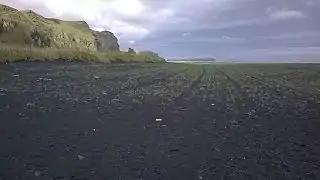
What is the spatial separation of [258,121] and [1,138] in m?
7.09

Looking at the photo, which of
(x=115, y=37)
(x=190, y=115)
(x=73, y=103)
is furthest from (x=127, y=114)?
(x=115, y=37)

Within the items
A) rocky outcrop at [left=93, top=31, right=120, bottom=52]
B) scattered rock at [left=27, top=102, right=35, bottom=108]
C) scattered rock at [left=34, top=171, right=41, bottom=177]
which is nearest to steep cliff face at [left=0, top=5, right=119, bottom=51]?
rocky outcrop at [left=93, top=31, right=120, bottom=52]

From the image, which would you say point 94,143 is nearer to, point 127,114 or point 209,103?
point 127,114

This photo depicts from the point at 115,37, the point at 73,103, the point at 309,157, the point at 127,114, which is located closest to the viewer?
the point at 309,157

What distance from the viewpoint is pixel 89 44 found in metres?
130

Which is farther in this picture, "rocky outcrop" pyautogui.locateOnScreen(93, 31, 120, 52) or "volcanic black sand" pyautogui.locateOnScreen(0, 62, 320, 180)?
"rocky outcrop" pyautogui.locateOnScreen(93, 31, 120, 52)

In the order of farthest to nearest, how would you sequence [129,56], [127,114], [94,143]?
[129,56]
[127,114]
[94,143]

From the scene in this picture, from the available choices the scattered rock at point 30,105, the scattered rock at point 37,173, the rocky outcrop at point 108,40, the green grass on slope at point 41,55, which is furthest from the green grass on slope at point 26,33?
the scattered rock at point 37,173

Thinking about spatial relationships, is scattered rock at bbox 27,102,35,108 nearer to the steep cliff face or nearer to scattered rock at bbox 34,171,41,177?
scattered rock at bbox 34,171,41,177

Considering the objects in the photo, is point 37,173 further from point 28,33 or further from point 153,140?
point 28,33

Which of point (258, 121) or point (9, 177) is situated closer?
point (9, 177)

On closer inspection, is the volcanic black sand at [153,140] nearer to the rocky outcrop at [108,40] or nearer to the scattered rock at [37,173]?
the scattered rock at [37,173]

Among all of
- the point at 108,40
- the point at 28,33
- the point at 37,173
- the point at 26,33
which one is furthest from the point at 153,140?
the point at 108,40

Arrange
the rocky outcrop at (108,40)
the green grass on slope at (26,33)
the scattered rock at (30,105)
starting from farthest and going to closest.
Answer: the rocky outcrop at (108,40) < the green grass on slope at (26,33) < the scattered rock at (30,105)
